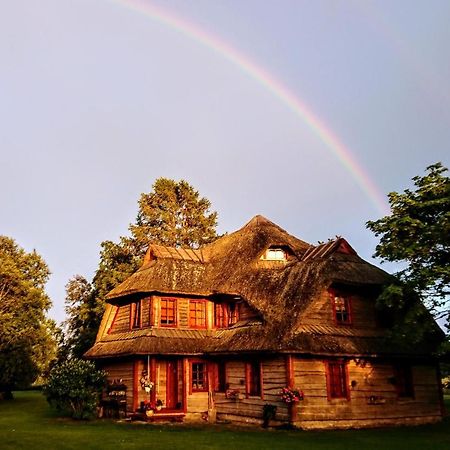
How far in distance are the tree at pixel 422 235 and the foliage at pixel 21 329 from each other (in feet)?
87.6

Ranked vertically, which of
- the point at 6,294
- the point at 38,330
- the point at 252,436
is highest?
the point at 6,294

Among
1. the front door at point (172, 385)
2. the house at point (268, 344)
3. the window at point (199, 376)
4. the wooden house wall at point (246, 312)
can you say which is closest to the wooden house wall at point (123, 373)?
the house at point (268, 344)

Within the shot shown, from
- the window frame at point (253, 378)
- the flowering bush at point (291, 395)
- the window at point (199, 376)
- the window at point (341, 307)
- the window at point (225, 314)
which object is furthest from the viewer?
the window at point (225, 314)

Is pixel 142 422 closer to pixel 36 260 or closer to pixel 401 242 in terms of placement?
pixel 401 242

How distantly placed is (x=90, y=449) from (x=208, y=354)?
30.5ft

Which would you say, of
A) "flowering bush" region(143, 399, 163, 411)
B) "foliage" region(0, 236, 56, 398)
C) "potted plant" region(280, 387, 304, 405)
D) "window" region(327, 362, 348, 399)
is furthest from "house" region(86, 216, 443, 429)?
"foliage" region(0, 236, 56, 398)

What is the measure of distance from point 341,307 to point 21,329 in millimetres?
24771

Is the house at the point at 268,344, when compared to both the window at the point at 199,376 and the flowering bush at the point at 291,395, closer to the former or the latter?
the window at the point at 199,376

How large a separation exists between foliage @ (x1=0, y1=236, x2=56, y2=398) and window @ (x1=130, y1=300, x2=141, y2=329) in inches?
555

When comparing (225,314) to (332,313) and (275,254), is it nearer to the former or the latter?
(275,254)

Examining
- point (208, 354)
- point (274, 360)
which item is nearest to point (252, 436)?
point (274, 360)

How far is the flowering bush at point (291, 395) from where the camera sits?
19.3 metres

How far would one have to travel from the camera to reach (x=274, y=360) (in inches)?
826

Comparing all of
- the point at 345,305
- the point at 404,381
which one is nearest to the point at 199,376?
the point at 345,305
